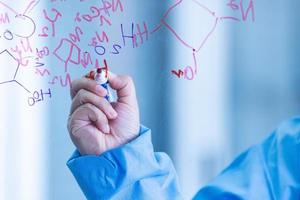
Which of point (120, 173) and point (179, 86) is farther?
point (179, 86)

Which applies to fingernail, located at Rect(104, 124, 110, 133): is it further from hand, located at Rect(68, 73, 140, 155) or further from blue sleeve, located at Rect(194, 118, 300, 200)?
blue sleeve, located at Rect(194, 118, 300, 200)

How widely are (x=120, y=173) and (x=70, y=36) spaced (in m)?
0.37

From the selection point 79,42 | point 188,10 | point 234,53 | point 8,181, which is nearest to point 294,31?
point 234,53

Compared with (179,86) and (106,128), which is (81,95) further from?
(179,86)

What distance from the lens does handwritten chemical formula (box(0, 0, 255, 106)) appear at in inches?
36.9

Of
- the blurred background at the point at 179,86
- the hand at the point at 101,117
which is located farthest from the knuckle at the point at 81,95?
the blurred background at the point at 179,86

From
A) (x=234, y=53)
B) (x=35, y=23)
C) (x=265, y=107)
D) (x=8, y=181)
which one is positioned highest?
(x=35, y=23)

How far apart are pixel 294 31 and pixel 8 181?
75 centimetres

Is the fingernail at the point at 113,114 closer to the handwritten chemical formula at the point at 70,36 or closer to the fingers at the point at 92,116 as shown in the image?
the fingers at the point at 92,116

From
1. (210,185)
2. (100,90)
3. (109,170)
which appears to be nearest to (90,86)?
(100,90)

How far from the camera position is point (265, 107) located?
1.04m

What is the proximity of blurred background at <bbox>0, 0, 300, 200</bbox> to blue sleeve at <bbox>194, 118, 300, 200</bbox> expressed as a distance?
0.25 metres

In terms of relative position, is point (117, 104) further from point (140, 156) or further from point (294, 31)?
point (294, 31)

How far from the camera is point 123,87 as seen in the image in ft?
2.49
